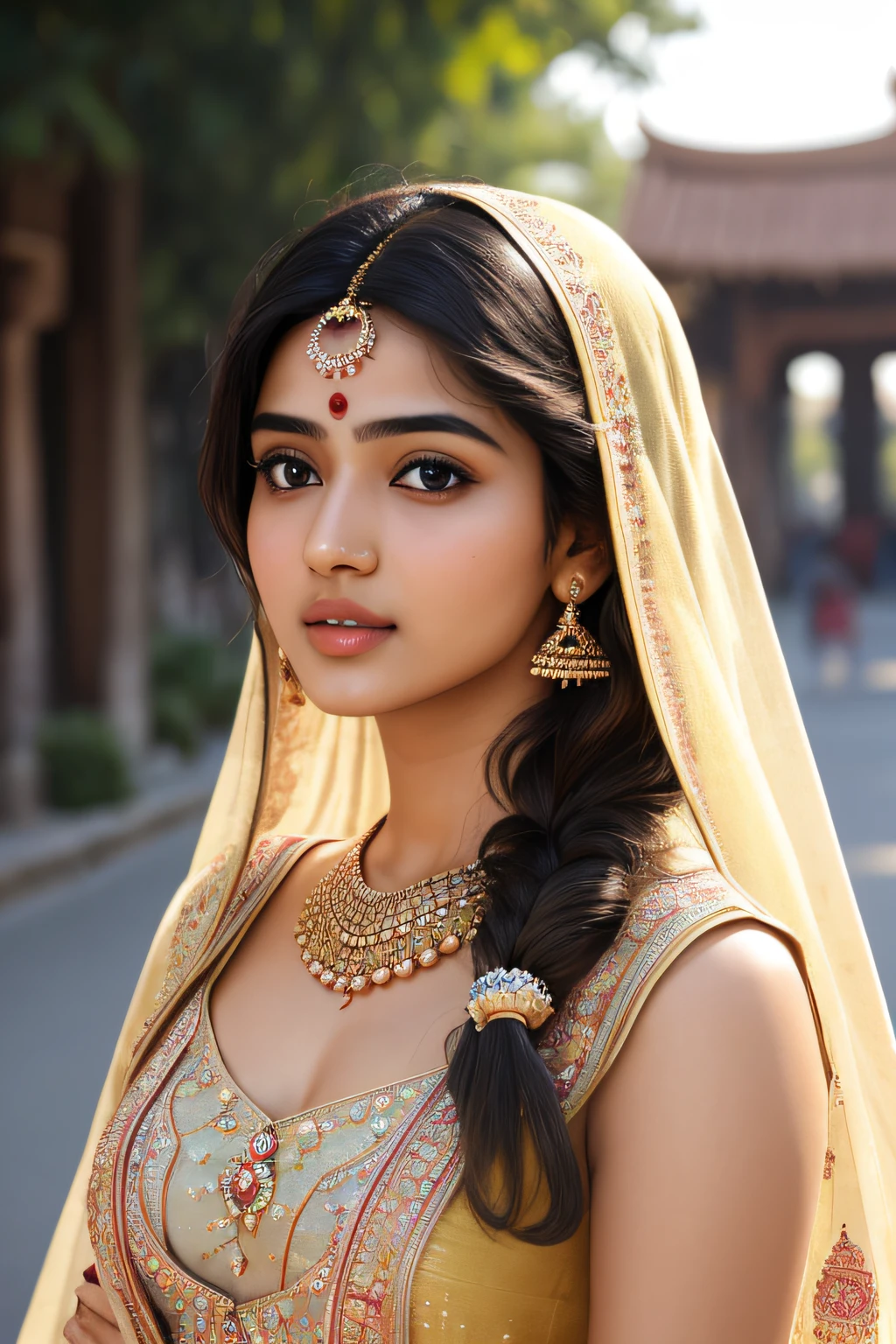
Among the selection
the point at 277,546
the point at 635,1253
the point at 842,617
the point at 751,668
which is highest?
the point at 842,617

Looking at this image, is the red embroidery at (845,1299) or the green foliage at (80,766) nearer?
the red embroidery at (845,1299)

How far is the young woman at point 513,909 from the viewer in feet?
3.95

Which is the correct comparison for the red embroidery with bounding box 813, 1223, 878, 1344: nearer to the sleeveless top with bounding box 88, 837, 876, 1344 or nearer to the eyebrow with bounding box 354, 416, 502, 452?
the sleeveless top with bounding box 88, 837, 876, 1344

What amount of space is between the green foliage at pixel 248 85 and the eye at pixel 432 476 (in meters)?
4.96

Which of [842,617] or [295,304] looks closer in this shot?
[295,304]

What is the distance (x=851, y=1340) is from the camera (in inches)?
55.7

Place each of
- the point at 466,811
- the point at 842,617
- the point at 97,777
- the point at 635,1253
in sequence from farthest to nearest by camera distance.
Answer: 1. the point at 842,617
2. the point at 97,777
3. the point at 466,811
4. the point at 635,1253

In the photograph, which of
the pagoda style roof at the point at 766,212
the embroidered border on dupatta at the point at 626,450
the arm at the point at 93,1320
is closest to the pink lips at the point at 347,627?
the embroidered border on dupatta at the point at 626,450

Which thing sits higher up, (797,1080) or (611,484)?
(611,484)

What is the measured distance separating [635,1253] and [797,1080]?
177 mm

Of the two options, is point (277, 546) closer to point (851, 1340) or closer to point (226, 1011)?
point (226, 1011)

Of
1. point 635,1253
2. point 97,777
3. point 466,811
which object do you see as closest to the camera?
point 635,1253

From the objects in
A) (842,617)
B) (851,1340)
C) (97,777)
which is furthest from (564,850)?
(842,617)

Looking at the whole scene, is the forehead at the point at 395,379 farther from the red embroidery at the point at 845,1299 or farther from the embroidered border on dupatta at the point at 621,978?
the red embroidery at the point at 845,1299
